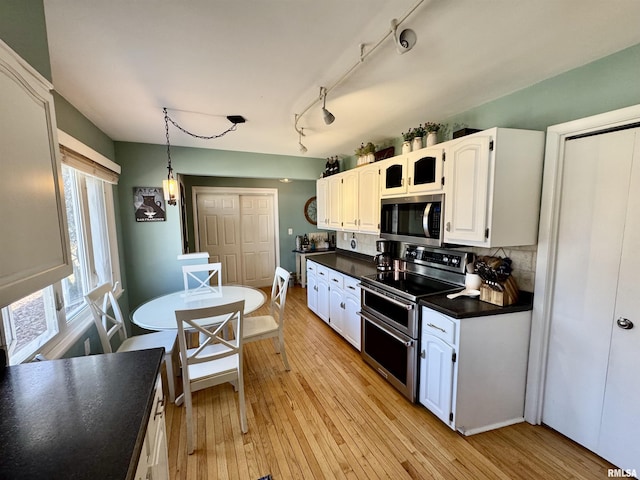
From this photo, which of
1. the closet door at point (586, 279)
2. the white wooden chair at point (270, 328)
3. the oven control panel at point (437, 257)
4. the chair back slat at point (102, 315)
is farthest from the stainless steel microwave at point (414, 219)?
the chair back slat at point (102, 315)

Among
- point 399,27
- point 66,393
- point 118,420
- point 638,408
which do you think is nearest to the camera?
point 118,420

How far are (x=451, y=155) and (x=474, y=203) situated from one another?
1.38 ft

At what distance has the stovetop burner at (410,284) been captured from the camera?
2.09 meters

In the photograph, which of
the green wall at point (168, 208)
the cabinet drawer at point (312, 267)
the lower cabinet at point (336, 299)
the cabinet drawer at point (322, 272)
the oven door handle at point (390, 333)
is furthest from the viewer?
the cabinet drawer at point (312, 267)

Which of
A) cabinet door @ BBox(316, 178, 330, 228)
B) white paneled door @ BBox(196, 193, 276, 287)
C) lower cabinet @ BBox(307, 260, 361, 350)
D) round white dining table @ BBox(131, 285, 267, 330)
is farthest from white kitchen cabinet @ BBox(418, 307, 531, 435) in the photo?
white paneled door @ BBox(196, 193, 276, 287)

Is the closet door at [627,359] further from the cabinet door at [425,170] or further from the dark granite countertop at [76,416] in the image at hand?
the dark granite countertop at [76,416]

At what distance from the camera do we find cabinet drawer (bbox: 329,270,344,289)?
120 inches

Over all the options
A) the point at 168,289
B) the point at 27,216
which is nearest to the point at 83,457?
the point at 27,216

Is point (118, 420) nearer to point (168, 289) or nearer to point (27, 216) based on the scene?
point (27, 216)

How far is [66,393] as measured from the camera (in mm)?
954

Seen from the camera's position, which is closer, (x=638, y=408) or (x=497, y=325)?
(x=638, y=408)

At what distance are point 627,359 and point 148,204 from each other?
4413 mm

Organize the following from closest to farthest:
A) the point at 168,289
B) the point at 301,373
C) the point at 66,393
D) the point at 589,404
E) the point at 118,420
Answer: the point at 118,420 < the point at 66,393 < the point at 589,404 < the point at 301,373 < the point at 168,289

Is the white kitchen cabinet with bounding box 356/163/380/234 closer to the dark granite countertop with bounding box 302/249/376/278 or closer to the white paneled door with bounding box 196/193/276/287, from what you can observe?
the dark granite countertop with bounding box 302/249/376/278
